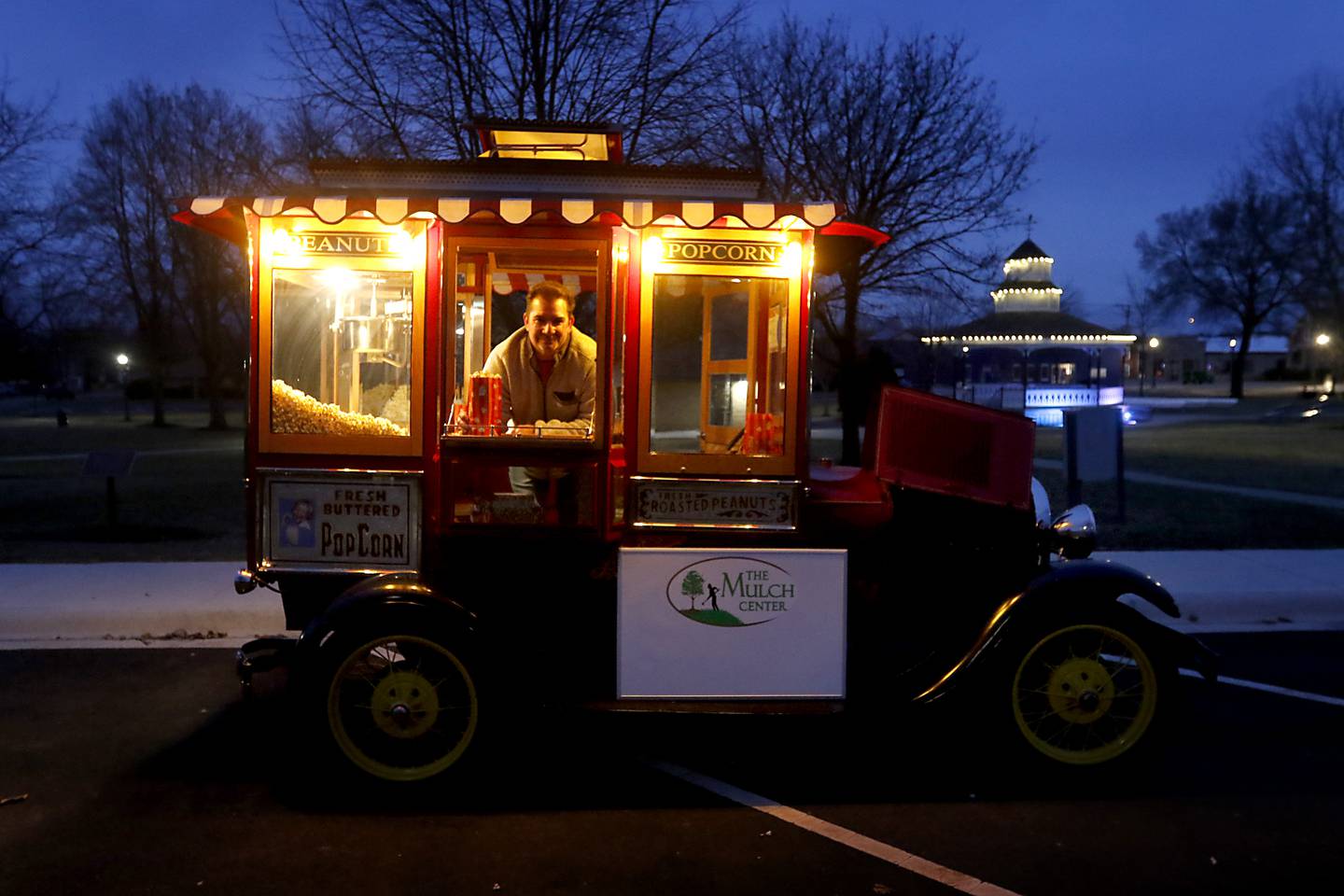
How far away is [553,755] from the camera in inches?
200

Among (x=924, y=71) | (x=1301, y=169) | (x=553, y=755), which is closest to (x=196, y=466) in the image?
(x=924, y=71)

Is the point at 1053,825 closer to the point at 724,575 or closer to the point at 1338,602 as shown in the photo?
the point at 724,575

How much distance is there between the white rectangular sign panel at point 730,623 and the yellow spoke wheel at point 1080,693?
850mm

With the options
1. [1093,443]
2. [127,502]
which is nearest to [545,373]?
[1093,443]

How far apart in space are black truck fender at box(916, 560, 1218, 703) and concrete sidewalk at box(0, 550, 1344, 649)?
373 centimetres

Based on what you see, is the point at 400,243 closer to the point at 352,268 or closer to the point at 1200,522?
the point at 352,268

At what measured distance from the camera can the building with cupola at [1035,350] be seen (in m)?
40.0

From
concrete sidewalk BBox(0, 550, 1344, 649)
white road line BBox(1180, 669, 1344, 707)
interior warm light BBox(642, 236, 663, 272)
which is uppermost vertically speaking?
interior warm light BBox(642, 236, 663, 272)

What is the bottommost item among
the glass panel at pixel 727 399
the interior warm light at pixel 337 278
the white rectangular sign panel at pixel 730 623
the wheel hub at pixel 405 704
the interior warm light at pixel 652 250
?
the wheel hub at pixel 405 704

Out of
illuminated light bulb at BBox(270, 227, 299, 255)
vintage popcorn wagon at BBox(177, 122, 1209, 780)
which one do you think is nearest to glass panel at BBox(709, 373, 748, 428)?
vintage popcorn wagon at BBox(177, 122, 1209, 780)

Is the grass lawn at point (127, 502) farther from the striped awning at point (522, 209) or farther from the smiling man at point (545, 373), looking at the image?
the striped awning at point (522, 209)

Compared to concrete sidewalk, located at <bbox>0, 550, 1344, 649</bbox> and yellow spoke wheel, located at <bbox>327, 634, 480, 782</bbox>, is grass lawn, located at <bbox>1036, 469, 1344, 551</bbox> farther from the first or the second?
yellow spoke wheel, located at <bbox>327, 634, 480, 782</bbox>

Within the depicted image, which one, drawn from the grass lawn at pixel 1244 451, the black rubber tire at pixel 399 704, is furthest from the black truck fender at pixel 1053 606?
the grass lawn at pixel 1244 451

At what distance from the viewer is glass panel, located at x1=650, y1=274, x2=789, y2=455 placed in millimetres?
4609
